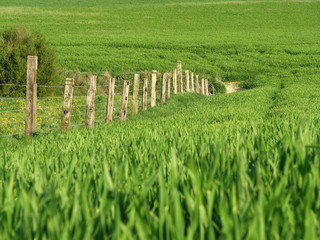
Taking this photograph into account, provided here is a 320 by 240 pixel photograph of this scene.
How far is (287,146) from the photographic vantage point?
8.31 ft

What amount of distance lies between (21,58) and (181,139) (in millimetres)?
21982

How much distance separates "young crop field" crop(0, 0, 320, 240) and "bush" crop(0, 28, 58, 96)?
4.72 ft

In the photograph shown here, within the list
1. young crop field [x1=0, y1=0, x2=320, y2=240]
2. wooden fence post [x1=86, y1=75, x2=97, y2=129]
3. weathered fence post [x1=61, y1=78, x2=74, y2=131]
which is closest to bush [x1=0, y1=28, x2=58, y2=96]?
young crop field [x1=0, y1=0, x2=320, y2=240]

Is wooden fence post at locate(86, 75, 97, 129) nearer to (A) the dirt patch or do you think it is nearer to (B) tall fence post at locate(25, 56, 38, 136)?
(B) tall fence post at locate(25, 56, 38, 136)

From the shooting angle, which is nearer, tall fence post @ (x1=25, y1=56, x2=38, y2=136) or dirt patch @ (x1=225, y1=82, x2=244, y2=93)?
tall fence post @ (x1=25, y1=56, x2=38, y2=136)

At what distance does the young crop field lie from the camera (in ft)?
4.80

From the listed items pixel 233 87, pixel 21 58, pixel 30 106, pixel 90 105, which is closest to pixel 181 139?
pixel 30 106

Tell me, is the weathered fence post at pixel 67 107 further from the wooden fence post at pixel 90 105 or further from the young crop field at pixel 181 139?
the wooden fence post at pixel 90 105

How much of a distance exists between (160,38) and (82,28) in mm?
11767

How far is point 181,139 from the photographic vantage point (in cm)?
379

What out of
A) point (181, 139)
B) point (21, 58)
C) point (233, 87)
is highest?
point (181, 139)

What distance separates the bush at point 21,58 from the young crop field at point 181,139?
4.72ft

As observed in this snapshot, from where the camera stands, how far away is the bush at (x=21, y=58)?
78.4ft

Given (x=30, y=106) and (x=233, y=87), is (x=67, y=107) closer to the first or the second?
(x=30, y=106)
